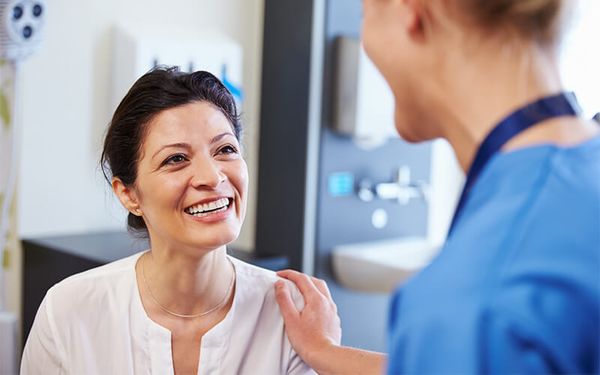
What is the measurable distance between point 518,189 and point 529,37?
15cm

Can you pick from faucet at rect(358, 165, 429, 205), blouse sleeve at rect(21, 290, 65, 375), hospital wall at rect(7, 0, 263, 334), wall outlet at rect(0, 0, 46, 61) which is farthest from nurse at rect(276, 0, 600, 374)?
faucet at rect(358, 165, 429, 205)

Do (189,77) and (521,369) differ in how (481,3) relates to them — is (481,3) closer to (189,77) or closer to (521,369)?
(521,369)

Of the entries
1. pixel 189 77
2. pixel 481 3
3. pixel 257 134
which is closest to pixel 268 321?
pixel 189 77

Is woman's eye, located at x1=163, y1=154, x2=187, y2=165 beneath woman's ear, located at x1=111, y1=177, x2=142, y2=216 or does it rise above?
above

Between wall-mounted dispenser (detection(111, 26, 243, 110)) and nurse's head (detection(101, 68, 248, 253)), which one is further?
wall-mounted dispenser (detection(111, 26, 243, 110))

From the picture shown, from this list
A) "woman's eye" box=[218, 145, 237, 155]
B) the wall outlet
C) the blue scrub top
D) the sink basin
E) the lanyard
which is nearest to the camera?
the blue scrub top

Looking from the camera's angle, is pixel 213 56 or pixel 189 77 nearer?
pixel 189 77

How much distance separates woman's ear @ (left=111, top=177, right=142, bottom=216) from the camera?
5.58 ft

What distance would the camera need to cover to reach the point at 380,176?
3.34m

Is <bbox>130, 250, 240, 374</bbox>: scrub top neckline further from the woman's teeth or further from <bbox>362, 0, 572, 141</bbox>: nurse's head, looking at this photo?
<bbox>362, 0, 572, 141</bbox>: nurse's head

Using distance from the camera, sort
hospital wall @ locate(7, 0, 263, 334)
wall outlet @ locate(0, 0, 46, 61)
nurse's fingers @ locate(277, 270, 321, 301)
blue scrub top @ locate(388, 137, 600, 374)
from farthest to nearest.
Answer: hospital wall @ locate(7, 0, 263, 334) < wall outlet @ locate(0, 0, 46, 61) < nurse's fingers @ locate(277, 270, 321, 301) < blue scrub top @ locate(388, 137, 600, 374)

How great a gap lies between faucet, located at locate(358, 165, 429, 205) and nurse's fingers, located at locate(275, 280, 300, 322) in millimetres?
1611

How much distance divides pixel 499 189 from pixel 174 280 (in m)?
1.02

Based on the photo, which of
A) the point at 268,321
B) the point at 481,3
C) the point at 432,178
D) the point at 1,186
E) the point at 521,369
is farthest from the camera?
the point at 432,178
